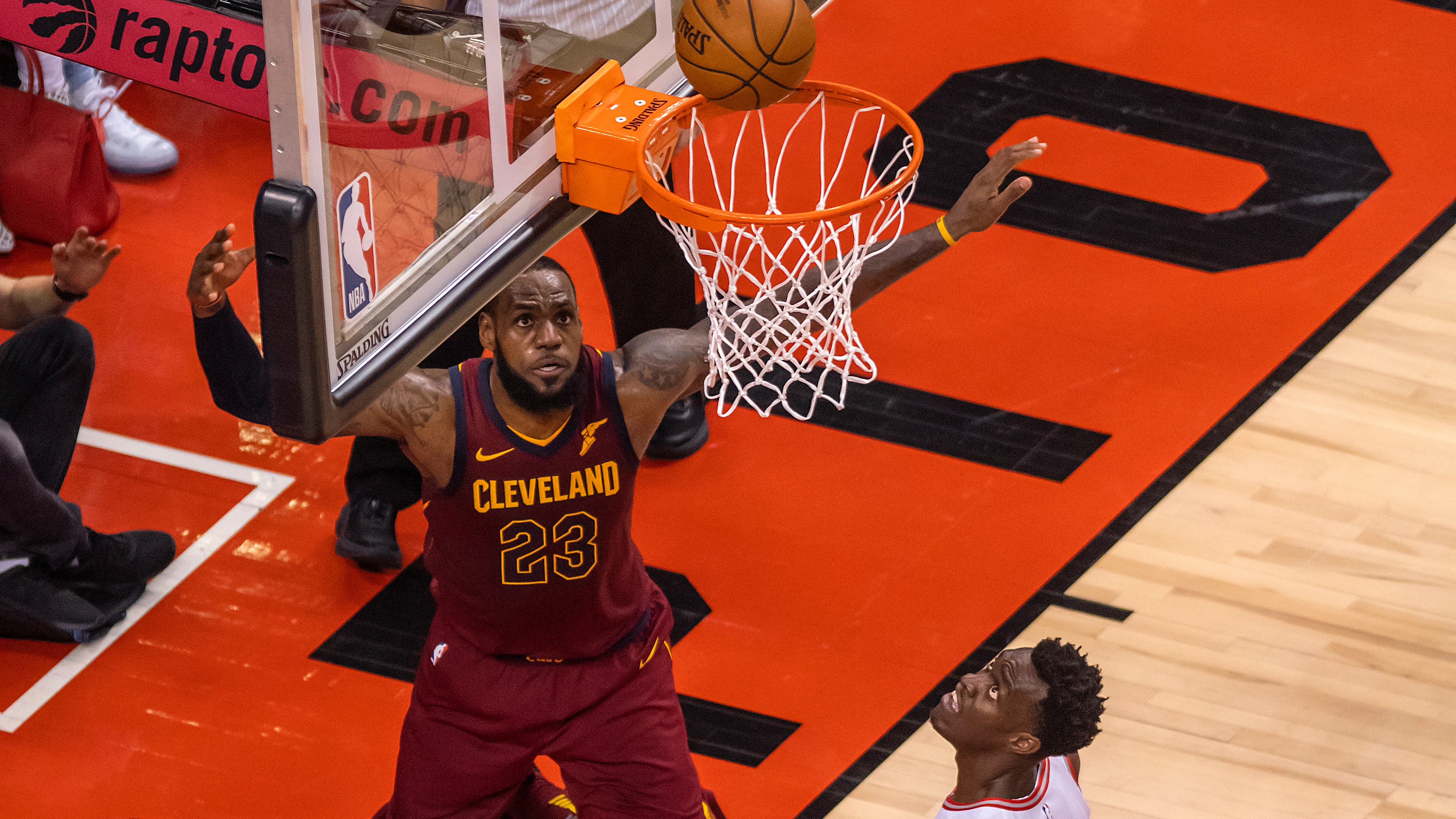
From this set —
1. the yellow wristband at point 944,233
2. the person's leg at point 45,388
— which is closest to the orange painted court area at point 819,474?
the person's leg at point 45,388

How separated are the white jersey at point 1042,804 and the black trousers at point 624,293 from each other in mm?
1996

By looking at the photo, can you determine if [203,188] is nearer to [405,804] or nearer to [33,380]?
[33,380]

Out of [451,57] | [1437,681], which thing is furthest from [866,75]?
[451,57]

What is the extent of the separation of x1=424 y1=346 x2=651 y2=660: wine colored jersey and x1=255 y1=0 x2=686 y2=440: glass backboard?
52cm

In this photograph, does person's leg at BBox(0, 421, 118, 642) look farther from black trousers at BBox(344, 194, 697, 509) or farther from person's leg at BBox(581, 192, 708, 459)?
person's leg at BBox(581, 192, 708, 459)

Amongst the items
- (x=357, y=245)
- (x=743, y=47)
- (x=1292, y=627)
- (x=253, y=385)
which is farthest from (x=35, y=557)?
(x=1292, y=627)

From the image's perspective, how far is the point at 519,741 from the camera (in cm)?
433

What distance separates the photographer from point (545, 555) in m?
4.25

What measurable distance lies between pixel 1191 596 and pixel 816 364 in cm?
166

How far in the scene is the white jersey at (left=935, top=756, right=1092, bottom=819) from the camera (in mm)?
3984

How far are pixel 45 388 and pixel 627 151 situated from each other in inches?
92.9

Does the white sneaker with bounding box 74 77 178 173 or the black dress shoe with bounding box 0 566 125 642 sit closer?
the black dress shoe with bounding box 0 566 125 642

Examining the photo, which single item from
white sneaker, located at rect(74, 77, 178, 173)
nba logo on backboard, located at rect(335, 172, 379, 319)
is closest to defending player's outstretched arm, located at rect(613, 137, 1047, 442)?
nba logo on backboard, located at rect(335, 172, 379, 319)

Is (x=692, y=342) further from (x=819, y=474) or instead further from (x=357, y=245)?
(x=819, y=474)
